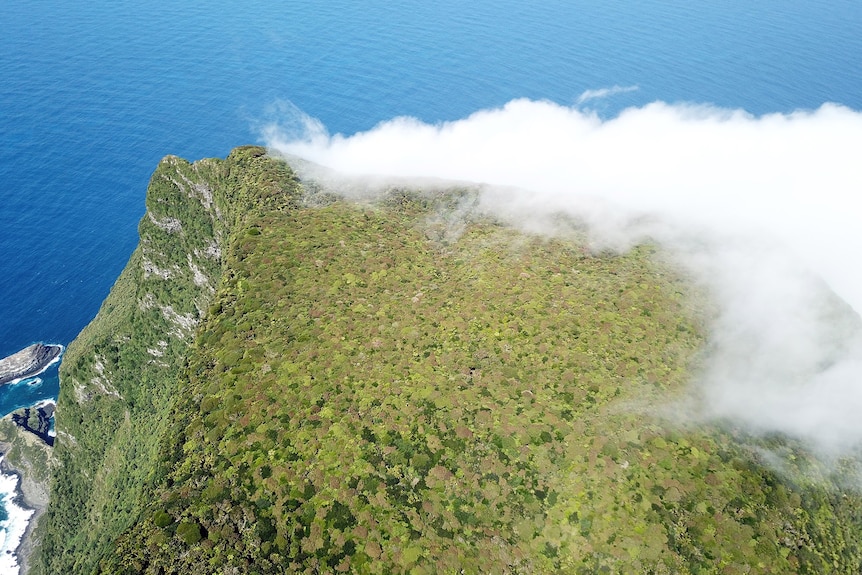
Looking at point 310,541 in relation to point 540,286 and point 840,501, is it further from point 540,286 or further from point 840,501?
point 840,501


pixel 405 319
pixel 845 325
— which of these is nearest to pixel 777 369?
pixel 845 325

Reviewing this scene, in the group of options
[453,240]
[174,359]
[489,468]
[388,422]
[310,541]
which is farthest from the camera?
[174,359]

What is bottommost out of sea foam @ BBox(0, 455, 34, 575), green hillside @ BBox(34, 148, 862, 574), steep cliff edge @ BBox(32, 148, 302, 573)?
sea foam @ BBox(0, 455, 34, 575)

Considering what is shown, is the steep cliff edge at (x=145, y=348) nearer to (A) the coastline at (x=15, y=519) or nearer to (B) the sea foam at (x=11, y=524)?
(A) the coastline at (x=15, y=519)

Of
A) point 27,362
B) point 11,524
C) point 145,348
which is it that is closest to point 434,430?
point 145,348

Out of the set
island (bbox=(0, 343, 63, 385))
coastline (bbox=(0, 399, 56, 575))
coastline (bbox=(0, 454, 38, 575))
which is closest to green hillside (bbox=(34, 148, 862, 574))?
coastline (bbox=(0, 454, 38, 575))

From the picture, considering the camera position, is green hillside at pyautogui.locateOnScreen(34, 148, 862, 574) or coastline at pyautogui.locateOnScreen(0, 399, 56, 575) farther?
coastline at pyautogui.locateOnScreen(0, 399, 56, 575)

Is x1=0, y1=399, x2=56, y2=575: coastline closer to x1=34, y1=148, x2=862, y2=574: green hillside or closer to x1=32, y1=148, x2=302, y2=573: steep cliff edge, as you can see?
x1=32, y1=148, x2=302, y2=573: steep cliff edge
